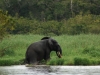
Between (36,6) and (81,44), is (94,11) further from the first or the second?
(81,44)

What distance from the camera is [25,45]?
22.3 metres

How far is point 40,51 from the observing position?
60.6ft

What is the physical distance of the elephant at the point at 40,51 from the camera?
58.6 ft

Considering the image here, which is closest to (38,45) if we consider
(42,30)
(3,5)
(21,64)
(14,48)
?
(21,64)

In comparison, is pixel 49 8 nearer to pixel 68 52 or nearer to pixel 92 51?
Answer: pixel 68 52

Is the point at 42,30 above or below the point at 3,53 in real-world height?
below

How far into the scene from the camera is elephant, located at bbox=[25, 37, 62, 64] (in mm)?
17859

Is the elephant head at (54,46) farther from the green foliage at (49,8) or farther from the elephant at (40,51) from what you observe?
the green foliage at (49,8)

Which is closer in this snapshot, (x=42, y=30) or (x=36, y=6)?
(x=42, y=30)

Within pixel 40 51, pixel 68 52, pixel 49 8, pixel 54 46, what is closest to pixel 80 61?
pixel 40 51

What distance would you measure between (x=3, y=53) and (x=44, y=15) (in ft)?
78.7

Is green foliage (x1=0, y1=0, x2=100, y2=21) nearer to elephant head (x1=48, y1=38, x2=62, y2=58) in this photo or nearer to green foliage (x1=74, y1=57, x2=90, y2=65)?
elephant head (x1=48, y1=38, x2=62, y2=58)

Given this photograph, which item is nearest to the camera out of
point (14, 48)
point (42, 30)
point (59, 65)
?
point (59, 65)

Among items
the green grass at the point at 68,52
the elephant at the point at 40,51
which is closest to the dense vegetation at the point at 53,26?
the green grass at the point at 68,52
